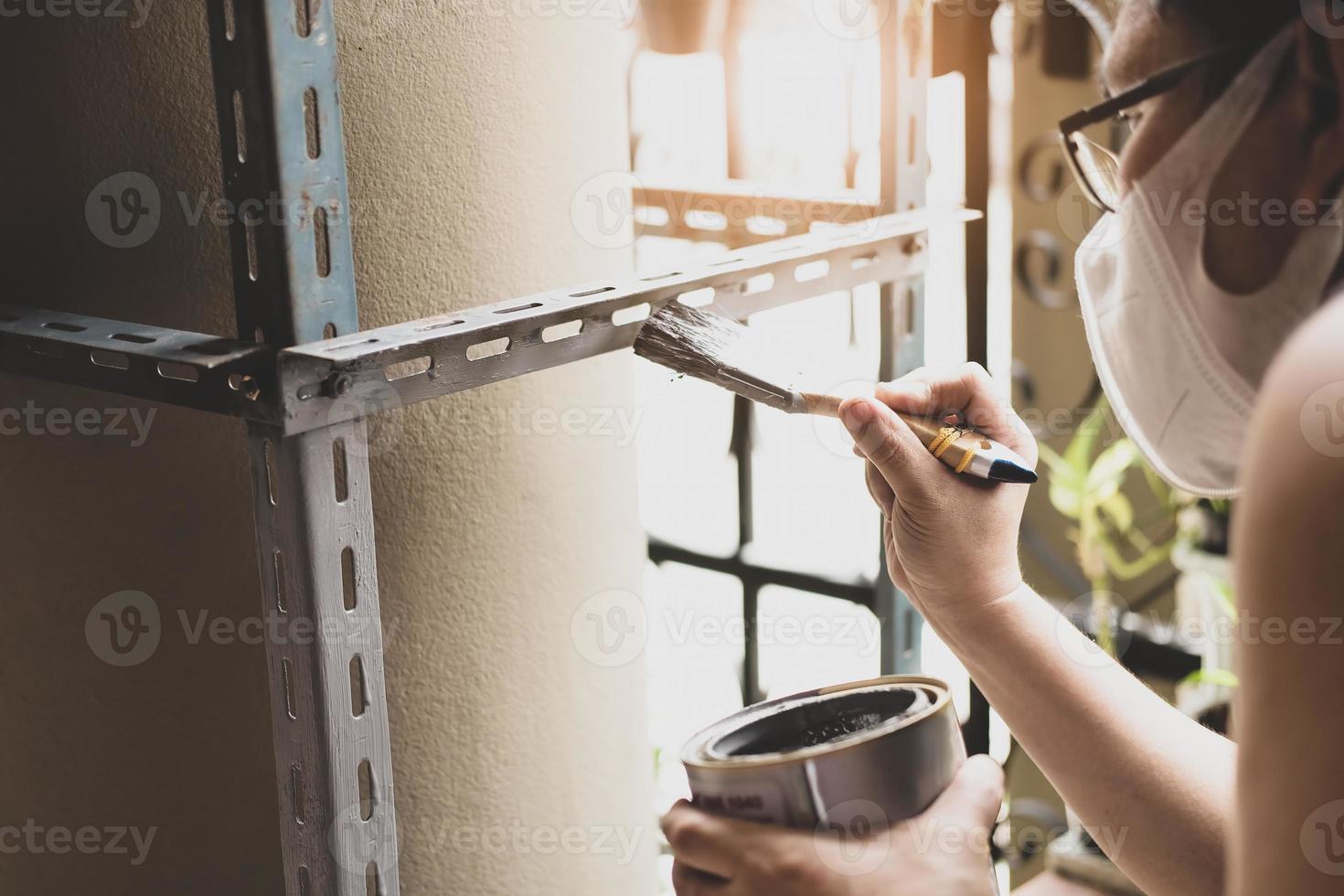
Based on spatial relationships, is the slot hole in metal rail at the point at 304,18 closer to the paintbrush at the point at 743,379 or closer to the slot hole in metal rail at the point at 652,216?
the paintbrush at the point at 743,379

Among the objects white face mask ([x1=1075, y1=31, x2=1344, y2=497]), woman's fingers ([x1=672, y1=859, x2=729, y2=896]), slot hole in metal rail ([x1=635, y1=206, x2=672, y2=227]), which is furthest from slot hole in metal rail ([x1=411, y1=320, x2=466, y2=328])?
slot hole in metal rail ([x1=635, y1=206, x2=672, y2=227])

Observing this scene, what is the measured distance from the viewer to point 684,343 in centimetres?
84

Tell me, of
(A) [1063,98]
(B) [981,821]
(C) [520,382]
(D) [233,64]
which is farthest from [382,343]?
(A) [1063,98]

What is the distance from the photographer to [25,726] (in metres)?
0.91

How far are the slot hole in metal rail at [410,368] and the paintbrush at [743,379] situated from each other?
151 millimetres

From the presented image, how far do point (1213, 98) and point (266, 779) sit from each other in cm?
73

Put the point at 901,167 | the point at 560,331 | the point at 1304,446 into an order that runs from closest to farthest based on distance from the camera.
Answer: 1. the point at 1304,446
2. the point at 560,331
3. the point at 901,167

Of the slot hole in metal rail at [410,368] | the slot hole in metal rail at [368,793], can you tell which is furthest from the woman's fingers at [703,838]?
the slot hole in metal rail at [410,368]

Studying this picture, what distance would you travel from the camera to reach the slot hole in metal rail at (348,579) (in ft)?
2.23

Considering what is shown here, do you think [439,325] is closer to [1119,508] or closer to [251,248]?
[251,248]

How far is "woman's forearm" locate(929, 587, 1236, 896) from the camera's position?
0.84 meters

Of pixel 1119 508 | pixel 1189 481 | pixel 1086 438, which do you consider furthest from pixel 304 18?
pixel 1119 508

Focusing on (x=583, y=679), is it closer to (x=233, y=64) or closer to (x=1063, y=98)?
(x=233, y=64)

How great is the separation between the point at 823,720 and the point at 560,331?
1.25 ft
